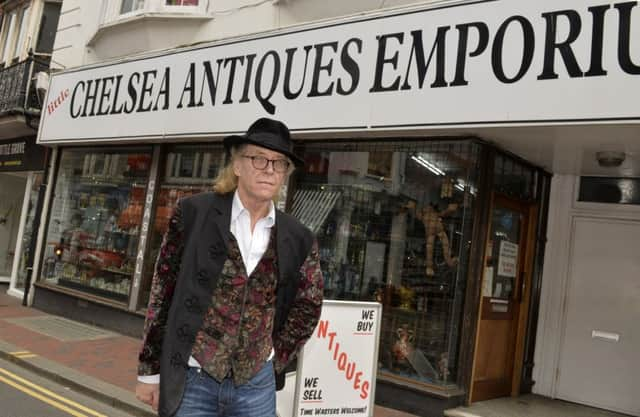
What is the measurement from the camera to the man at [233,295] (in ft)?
7.39

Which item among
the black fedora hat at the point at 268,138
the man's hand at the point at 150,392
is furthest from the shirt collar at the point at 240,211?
the man's hand at the point at 150,392

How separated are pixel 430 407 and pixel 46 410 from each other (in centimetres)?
371

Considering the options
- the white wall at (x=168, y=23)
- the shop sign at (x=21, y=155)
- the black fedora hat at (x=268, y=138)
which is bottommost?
the black fedora hat at (x=268, y=138)

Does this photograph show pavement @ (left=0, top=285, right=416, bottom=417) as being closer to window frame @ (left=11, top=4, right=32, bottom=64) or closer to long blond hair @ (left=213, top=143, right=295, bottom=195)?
long blond hair @ (left=213, top=143, right=295, bottom=195)

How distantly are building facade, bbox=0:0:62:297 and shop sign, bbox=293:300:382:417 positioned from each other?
878 centimetres

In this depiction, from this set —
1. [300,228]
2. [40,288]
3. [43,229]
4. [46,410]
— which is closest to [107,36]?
[43,229]

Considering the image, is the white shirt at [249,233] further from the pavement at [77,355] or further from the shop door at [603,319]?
the shop door at [603,319]

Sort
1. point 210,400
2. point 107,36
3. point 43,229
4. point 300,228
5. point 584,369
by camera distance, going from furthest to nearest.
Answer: point 43,229 → point 107,36 → point 584,369 → point 300,228 → point 210,400

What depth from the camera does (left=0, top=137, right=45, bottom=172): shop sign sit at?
12.0m

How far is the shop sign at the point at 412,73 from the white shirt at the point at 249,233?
3511mm

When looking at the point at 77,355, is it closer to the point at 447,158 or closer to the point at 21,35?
the point at 447,158

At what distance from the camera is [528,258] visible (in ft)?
23.4

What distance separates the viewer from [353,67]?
6.50 m

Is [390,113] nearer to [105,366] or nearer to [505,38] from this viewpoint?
[505,38]
